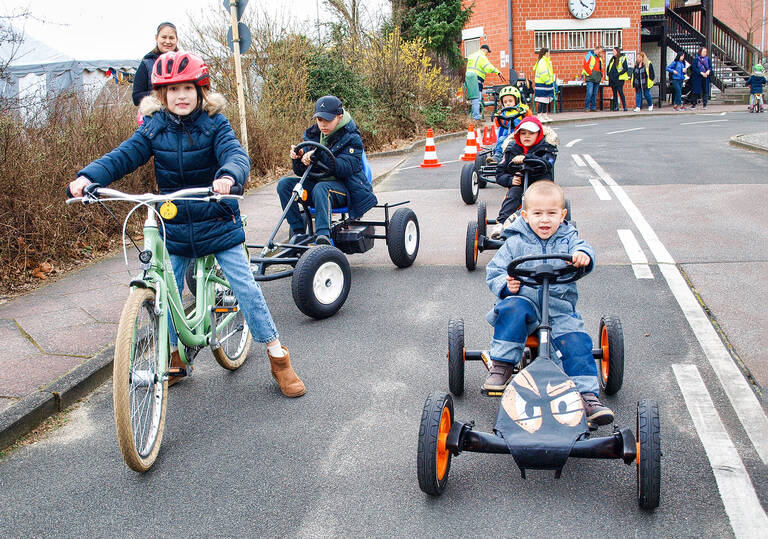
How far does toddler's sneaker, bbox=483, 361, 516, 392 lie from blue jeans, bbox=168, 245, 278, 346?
137 cm

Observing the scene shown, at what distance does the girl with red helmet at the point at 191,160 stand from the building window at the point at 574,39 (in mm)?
27975

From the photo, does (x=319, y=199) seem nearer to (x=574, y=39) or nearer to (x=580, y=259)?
(x=580, y=259)

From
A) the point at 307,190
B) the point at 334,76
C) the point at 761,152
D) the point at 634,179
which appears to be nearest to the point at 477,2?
the point at 334,76

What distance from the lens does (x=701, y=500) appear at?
3.28 metres

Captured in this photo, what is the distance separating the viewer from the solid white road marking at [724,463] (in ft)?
10.2

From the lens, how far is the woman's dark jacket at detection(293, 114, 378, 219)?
6.94 m

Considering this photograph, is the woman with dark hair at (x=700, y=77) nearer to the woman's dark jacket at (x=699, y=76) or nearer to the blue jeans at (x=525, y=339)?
the woman's dark jacket at (x=699, y=76)

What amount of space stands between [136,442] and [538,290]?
2.16 metres

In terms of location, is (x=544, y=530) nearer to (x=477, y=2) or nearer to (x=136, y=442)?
(x=136, y=442)

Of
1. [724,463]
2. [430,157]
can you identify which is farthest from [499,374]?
[430,157]

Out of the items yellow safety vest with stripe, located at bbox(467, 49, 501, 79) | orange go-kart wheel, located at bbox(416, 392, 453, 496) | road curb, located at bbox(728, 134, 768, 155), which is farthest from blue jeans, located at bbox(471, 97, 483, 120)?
orange go-kart wheel, located at bbox(416, 392, 453, 496)

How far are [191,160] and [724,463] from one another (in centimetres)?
317

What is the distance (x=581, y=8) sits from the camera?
98.3 feet

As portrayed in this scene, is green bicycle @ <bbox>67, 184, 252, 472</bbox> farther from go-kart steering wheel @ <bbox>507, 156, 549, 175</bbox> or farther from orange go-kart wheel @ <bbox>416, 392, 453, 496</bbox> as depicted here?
go-kart steering wheel @ <bbox>507, 156, 549, 175</bbox>
